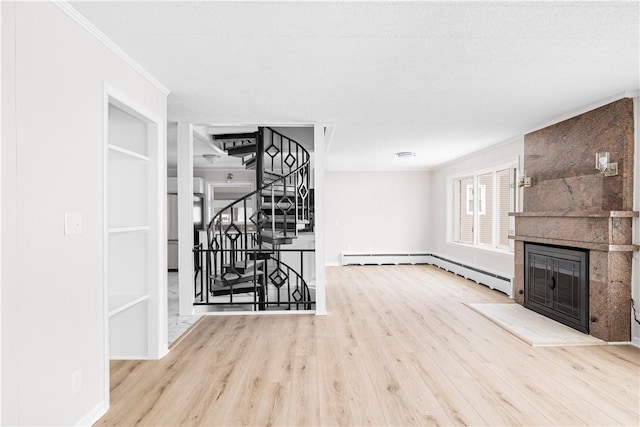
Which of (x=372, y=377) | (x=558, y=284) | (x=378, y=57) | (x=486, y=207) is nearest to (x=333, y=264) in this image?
(x=486, y=207)

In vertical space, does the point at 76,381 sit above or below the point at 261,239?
below

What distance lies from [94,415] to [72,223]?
1226mm

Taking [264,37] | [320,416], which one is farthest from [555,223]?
[264,37]

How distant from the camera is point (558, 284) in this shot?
447 centimetres

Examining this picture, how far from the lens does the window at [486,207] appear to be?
6.34m

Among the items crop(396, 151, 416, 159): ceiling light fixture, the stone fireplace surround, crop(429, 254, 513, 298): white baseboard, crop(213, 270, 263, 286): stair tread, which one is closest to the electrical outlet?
crop(213, 270, 263, 286): stair tread

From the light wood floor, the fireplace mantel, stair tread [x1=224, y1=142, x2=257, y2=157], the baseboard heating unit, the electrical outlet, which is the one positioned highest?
stair tread [x1=224, y1=142, x2=257, y2=157]

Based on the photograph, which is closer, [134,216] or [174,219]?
[134,216]

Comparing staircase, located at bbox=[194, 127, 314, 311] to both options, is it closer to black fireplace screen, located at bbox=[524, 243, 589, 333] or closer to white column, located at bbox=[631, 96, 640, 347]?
black fireplace screen, located at bbox=[524, 243, 589, 333]

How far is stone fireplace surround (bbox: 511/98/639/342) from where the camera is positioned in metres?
3.70

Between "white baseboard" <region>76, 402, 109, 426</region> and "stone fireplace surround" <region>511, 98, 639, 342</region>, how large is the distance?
4.47m

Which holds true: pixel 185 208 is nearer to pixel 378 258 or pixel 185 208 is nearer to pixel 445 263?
pixel 378 258

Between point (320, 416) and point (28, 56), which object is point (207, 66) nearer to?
point (28, 56)

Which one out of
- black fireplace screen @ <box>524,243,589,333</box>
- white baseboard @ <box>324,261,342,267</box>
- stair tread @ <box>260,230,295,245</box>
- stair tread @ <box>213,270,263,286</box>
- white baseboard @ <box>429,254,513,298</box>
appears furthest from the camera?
white baseboard @ <box>324,261,342,267</box>
